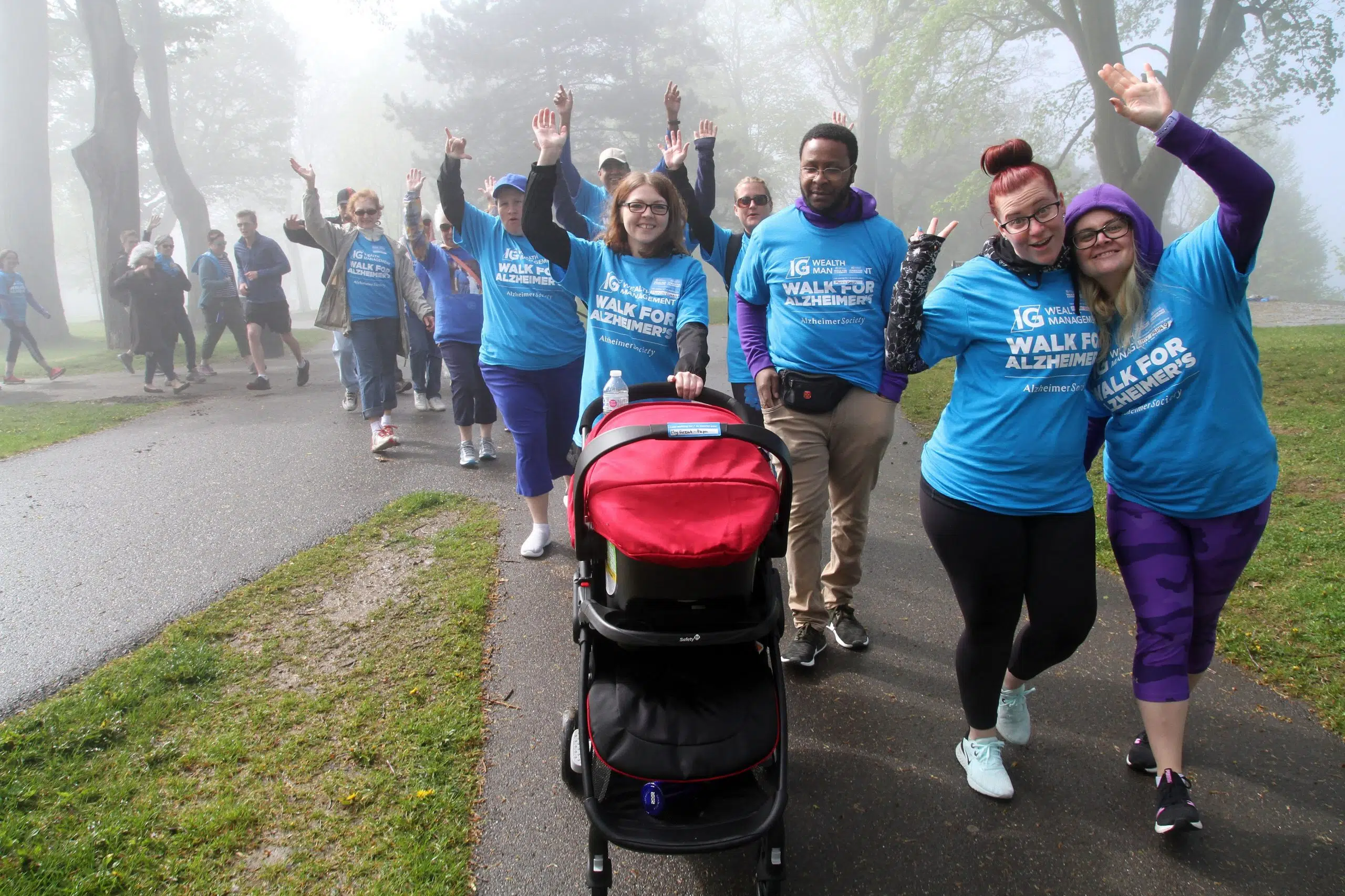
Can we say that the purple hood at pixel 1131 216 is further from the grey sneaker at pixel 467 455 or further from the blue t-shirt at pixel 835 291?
the grey sneaker at pixel 467 455

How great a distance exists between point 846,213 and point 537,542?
2640 millimetres

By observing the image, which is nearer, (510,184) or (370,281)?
(510,184)

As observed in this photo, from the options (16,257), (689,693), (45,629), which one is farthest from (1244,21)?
(16,257)

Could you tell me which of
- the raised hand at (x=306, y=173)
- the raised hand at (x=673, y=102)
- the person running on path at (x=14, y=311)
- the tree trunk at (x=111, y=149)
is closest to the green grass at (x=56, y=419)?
the person running on path at (x=14, y=311)

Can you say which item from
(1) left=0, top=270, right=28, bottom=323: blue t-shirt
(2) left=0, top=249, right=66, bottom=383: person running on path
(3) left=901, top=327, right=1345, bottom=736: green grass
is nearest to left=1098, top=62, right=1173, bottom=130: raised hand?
(3) left=901, top=327, right=1345, bottom=736: green grass

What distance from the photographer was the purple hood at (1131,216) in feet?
7.74

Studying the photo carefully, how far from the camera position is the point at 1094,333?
2.38 metres

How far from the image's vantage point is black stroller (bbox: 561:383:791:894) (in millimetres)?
2029

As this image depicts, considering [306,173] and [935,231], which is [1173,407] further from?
[306,173]

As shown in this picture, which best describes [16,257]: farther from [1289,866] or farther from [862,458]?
[1289,866]

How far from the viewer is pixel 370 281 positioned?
676 centimetres

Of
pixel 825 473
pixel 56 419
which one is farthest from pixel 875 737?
pixel 56 419

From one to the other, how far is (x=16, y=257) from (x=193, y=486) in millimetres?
11563

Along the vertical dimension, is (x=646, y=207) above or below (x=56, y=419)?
above
